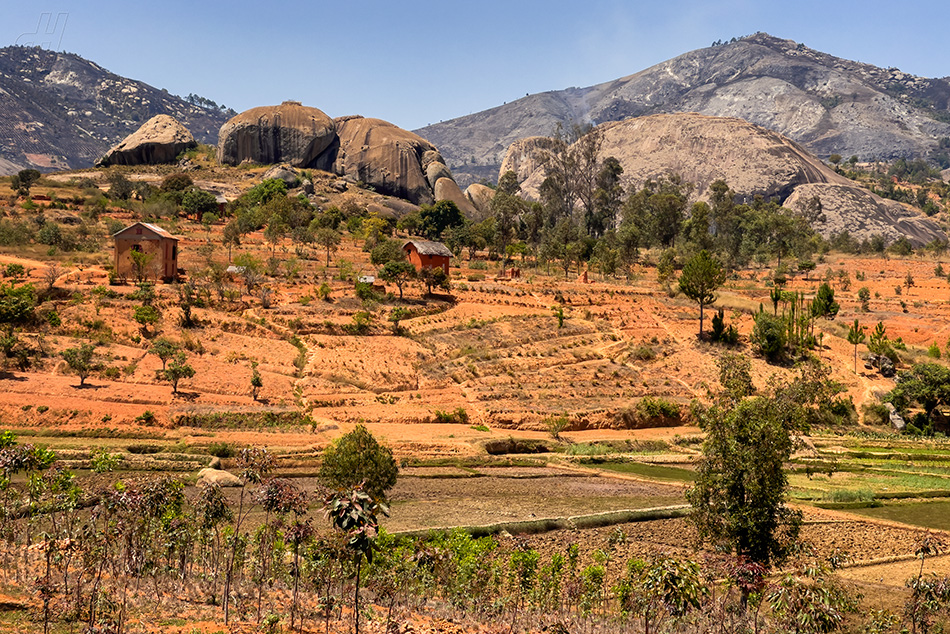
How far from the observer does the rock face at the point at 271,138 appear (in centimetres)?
11225

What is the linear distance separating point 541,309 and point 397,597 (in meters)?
39.3

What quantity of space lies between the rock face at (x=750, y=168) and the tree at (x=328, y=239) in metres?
79.7

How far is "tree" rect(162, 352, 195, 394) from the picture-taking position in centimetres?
3531

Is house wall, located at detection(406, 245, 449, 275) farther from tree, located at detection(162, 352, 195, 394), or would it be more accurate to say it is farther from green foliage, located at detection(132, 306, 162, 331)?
tree, located at detection(162, 352, 195, 394)

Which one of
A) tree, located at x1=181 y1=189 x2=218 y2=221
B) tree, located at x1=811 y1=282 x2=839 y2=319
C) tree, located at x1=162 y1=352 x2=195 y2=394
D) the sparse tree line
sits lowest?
the sparse tree line

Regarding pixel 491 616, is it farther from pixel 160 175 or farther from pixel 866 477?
pixel 160 175

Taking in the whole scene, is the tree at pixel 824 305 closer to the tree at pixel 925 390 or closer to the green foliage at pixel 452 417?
the tree at pixel 925 390

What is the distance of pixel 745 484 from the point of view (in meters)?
17.2

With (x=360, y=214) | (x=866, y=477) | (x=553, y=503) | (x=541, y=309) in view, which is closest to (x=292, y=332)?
(x=541, y=309)

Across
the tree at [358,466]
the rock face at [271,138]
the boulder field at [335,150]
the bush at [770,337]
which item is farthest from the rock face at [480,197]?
the tree at [358,466]

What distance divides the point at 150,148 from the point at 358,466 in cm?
10682

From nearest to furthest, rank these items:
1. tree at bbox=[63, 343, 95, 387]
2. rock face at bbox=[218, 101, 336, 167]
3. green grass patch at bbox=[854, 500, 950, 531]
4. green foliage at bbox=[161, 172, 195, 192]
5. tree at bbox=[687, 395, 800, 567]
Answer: tree at bbox=[687, 395, 800, 567], green grass patch at bbox=[854, 500, 950, 531], tree at bbox=[63, 343, 95, 387], green foliage at bbox=[161, 172, 195, 192], rock face at bbox=[218, 101, 336, 167]

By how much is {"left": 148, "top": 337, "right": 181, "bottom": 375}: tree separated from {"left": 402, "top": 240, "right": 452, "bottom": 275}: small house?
24885mm

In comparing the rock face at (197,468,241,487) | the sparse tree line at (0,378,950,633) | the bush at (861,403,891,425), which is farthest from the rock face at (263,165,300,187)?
the sparse tree line at (0,378,950,633)
